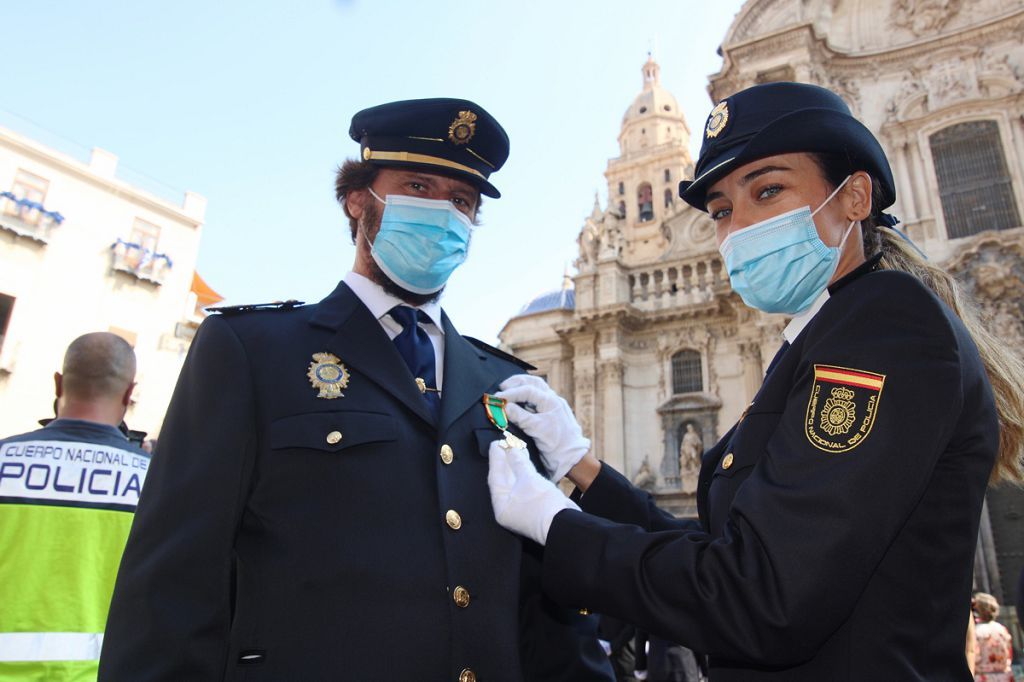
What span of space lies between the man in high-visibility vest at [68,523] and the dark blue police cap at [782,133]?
3667 mm

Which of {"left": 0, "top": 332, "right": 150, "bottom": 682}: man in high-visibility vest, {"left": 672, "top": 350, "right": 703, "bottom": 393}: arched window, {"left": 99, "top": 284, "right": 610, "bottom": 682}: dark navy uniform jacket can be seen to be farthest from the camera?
{"left": 672, "top": 350, "right": 703, "bottom": 393}: arched window

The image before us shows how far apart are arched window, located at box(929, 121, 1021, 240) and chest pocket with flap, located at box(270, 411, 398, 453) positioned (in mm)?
20144

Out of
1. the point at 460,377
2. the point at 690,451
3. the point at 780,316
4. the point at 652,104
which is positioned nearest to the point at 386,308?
the point at 460,377

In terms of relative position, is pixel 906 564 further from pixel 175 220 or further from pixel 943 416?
pixel 175 220

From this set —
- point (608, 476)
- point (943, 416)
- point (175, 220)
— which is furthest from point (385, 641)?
point (175, 220)

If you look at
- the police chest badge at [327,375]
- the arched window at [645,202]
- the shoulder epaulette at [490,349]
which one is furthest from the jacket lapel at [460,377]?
the arched window at [645,202]

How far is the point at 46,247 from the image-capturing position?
21.7 meters

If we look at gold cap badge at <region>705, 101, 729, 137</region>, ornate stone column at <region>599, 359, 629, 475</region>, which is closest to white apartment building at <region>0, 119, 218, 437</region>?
ornate stone column at <region>599, 359, 629, 475</region>

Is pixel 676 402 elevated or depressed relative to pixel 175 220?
depressed

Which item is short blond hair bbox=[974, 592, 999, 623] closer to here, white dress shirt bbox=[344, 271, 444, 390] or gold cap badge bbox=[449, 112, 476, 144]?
white dress shirt bbox=[344, 271, 444, 390]

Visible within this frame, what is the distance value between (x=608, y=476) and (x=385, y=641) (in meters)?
1.29

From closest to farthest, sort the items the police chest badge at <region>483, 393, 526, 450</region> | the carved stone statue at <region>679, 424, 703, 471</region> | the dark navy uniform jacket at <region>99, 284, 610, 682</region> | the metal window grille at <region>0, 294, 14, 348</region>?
the dark navy uniform jacket at <region>99, 284, 610, 682</region>, the police chest badge at <region>483, 393, 526, 450</region>, the metal window grille at <region>0, 294, 14, 348</region>, the carved stone statue at <region>679, 424, 703, 471</region>

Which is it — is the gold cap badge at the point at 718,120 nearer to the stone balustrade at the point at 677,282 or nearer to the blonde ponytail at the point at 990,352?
the blonde ponytail at the point at 990,352

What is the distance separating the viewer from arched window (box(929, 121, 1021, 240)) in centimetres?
1775
